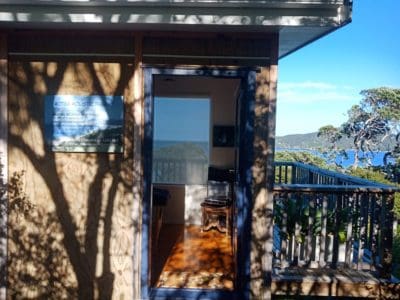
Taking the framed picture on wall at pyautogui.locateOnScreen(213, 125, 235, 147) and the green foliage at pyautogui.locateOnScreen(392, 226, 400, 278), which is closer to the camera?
the green foliage at pyautogui.locateOnScreen(392, 226, 400, 278)

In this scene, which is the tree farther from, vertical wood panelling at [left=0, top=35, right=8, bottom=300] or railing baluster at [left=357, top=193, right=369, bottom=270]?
vertical wood panelling at [left=0, top=35, right=8, bottom=300]

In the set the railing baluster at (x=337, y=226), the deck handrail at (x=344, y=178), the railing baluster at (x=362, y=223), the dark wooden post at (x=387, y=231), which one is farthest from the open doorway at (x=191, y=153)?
the dark wooden post at (x=387, y=231)

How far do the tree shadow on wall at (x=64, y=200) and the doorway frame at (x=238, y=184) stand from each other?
0.15 metres

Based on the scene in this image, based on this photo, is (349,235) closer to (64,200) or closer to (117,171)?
(117,171)

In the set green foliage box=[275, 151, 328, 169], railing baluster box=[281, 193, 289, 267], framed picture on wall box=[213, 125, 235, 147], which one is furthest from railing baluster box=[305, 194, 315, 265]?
green foliage box=[275, 151, 328, 169]

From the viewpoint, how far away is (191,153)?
6652 mm

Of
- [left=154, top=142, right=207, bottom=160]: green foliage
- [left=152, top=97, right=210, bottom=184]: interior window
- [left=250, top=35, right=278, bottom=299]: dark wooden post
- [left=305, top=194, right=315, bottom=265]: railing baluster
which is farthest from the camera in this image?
[left=154, top=142, right=207, bottom=160]: green foliage

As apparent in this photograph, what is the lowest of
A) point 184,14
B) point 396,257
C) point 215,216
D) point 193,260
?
point 396,257

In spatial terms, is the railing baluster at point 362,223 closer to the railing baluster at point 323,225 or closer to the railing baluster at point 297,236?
the railing baluster at point 323,225

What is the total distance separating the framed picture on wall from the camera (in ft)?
20.6

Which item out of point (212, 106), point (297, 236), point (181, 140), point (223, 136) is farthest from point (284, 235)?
point (181, 140)

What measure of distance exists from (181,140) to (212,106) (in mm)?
893

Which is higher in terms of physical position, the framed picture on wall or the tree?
the tree

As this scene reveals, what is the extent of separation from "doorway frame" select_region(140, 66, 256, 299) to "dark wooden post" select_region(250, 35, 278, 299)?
0.05 m
